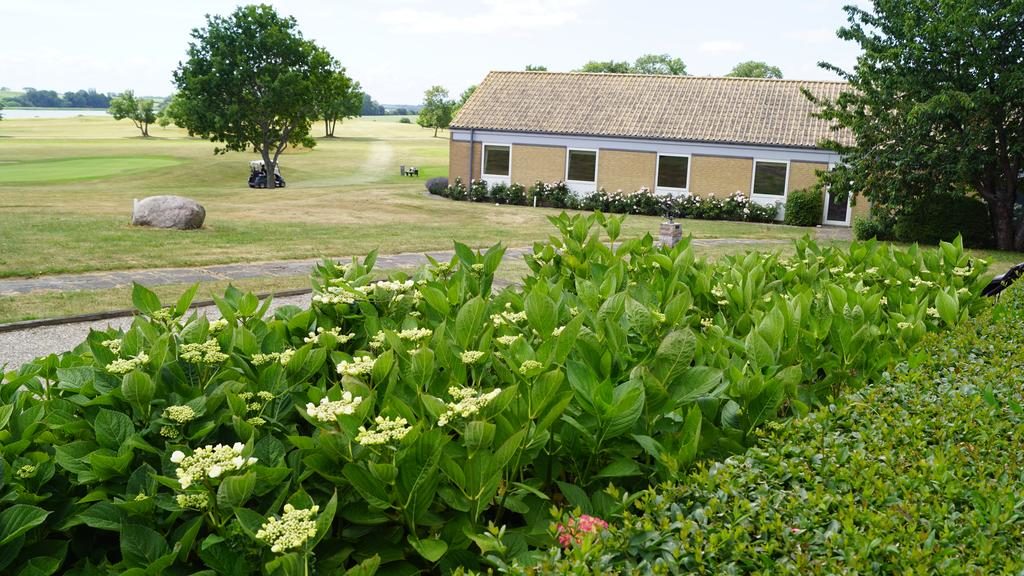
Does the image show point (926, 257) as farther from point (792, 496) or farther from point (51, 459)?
point (51, 459)

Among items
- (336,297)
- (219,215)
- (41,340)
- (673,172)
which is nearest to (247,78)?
(219,215)

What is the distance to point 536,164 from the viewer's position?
34562 millimetres

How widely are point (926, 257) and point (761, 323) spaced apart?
9.32 feet

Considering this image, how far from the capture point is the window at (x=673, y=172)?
108 ft

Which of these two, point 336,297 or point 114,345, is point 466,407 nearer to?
point 336,297

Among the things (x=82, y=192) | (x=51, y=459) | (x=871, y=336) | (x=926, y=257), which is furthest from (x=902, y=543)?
(x=82, y=192)

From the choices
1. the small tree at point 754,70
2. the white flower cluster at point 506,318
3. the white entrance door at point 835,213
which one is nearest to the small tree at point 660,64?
the small tree at point 754,70

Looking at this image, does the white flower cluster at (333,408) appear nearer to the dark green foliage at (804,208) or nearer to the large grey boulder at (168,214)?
the large grey boulder at (168,214)

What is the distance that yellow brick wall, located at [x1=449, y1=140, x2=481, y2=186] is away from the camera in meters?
35.4

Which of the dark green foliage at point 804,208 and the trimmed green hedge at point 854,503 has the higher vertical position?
the trimmed green hedge at point 854,503

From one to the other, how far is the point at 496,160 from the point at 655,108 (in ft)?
22.0

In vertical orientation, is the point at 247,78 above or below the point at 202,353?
above

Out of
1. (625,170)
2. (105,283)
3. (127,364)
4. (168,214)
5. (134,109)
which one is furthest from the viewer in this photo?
(134,109)

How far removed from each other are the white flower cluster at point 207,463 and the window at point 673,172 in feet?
105
